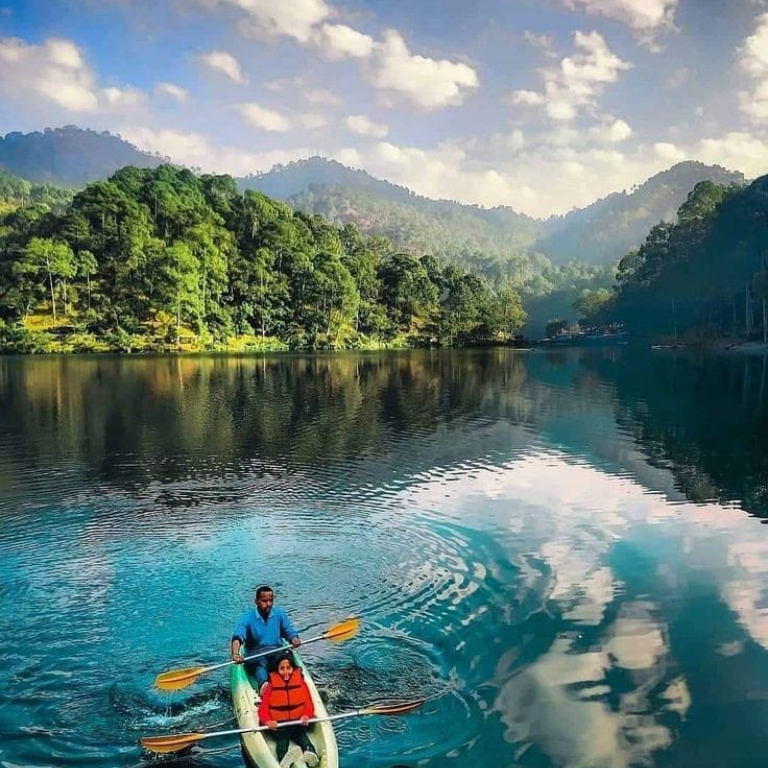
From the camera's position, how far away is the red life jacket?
29.2 feet

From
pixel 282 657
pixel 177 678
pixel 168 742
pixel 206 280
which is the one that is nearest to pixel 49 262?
pixel 206 280

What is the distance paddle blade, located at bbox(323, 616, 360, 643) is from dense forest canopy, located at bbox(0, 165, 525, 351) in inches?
3881

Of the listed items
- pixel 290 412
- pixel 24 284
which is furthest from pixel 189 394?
pixel 24 284

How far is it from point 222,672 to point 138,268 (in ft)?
364

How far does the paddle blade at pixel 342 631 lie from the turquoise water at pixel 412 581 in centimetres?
47

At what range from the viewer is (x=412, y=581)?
51.8 feet

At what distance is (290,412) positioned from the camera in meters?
41.7

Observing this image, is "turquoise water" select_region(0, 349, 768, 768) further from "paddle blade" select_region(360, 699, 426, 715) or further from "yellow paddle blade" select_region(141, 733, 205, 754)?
"yellow paddle blade" select_region(141, 733, 205, 754)

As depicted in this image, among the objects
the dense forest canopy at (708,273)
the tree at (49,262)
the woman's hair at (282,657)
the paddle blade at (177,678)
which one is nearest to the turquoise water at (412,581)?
the paddle blade at (177,678)

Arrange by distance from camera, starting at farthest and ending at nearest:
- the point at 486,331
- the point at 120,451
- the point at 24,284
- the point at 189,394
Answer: the point at 486,331
the point at 24,284
the point at 189,394
the point at 120,451

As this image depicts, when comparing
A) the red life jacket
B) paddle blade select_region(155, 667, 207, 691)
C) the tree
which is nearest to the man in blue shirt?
paddle blade select_region(155, 667, 207, 691)

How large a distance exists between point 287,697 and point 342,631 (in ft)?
10.0

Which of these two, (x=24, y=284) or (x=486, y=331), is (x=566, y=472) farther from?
(x=486, y=331)

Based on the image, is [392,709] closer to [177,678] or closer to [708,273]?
Answer: [177,678]
